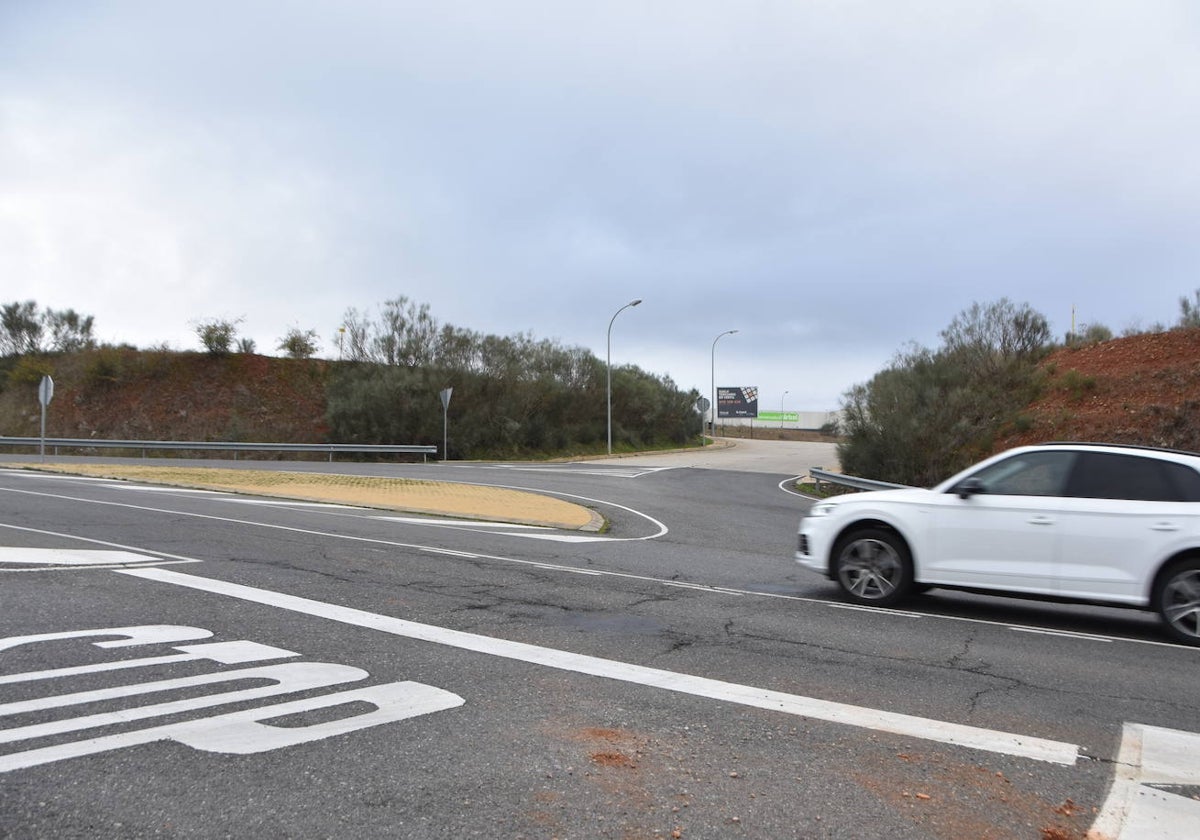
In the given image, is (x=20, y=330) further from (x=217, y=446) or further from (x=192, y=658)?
(x=192, y=658)

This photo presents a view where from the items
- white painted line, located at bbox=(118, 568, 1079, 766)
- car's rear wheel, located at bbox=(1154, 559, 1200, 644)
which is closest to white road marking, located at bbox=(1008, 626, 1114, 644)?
car's rear wheel, located at bbox=(1154, 559, 1200, 644)

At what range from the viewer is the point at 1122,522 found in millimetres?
7492

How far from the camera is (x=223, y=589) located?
8062 mm

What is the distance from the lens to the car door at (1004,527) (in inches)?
305

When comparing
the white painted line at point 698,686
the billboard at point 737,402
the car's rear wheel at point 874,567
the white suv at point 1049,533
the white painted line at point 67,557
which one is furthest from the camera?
the billboard at point 737,402

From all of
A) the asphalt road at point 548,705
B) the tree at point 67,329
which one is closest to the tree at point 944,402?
the asphalt road at point 548,705

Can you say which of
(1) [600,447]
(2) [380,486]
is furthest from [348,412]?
(2) [380,486]

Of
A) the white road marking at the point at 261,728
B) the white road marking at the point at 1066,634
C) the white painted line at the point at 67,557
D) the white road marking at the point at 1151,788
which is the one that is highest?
the white painted line at the point at 67,557

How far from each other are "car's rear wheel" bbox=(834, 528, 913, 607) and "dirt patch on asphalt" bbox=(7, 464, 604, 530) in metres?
7.37

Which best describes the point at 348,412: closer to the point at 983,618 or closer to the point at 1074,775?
the point at 983,618

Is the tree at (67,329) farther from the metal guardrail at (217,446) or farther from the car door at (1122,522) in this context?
the car door at (1122,522)

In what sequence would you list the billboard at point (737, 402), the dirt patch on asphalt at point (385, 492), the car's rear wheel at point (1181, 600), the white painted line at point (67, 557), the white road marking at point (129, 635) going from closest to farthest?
1. the white road marking at point (129, 635)
2. the car's rear wheel at point (1181, 600)
3. the white painted line at point (67, 557)
4. the dirt patch on asphalt at point (385, 492)
5. the billboard at point (737, 402)

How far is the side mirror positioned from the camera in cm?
809

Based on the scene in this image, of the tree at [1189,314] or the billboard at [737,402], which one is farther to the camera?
the billboard at [737,402]
